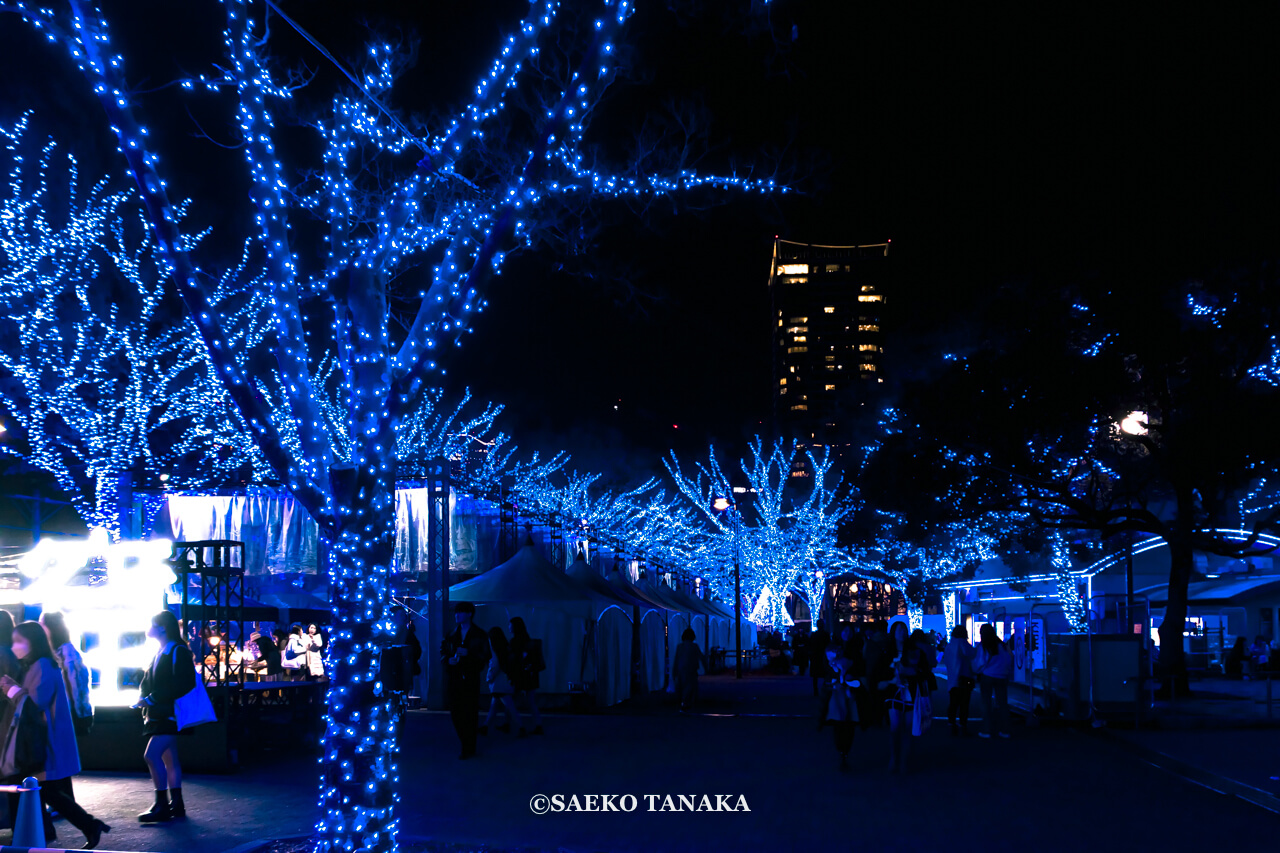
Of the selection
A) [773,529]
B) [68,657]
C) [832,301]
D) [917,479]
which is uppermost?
[832,301]

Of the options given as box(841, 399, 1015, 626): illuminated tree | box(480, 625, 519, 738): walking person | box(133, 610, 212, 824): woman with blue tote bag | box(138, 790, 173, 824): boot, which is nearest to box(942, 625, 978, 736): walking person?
box(480, 625, 519, 738): walking person

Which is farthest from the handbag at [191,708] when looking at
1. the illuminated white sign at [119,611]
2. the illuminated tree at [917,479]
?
the illuminated tree at [917,479]

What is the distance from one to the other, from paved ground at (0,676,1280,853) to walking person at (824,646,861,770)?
356 millimetres

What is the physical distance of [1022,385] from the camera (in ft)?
72.7

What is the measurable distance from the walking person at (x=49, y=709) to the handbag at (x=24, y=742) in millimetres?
33

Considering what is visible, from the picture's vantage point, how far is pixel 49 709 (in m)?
7.88

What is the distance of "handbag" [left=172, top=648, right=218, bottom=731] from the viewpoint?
988 cm

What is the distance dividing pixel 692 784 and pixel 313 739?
5642 millimetres

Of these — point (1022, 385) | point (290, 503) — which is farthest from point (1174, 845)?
point (290, 503)

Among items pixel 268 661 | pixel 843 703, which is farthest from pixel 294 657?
pixel 843 703

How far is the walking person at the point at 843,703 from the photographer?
41.6 ft

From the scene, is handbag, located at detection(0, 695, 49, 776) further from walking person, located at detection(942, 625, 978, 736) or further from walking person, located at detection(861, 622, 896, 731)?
walking person, located at detection(942, 625, 978, 736)

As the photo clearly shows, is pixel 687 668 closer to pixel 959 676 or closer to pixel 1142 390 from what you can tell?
pixel 959 676

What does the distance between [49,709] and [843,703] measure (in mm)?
8022
